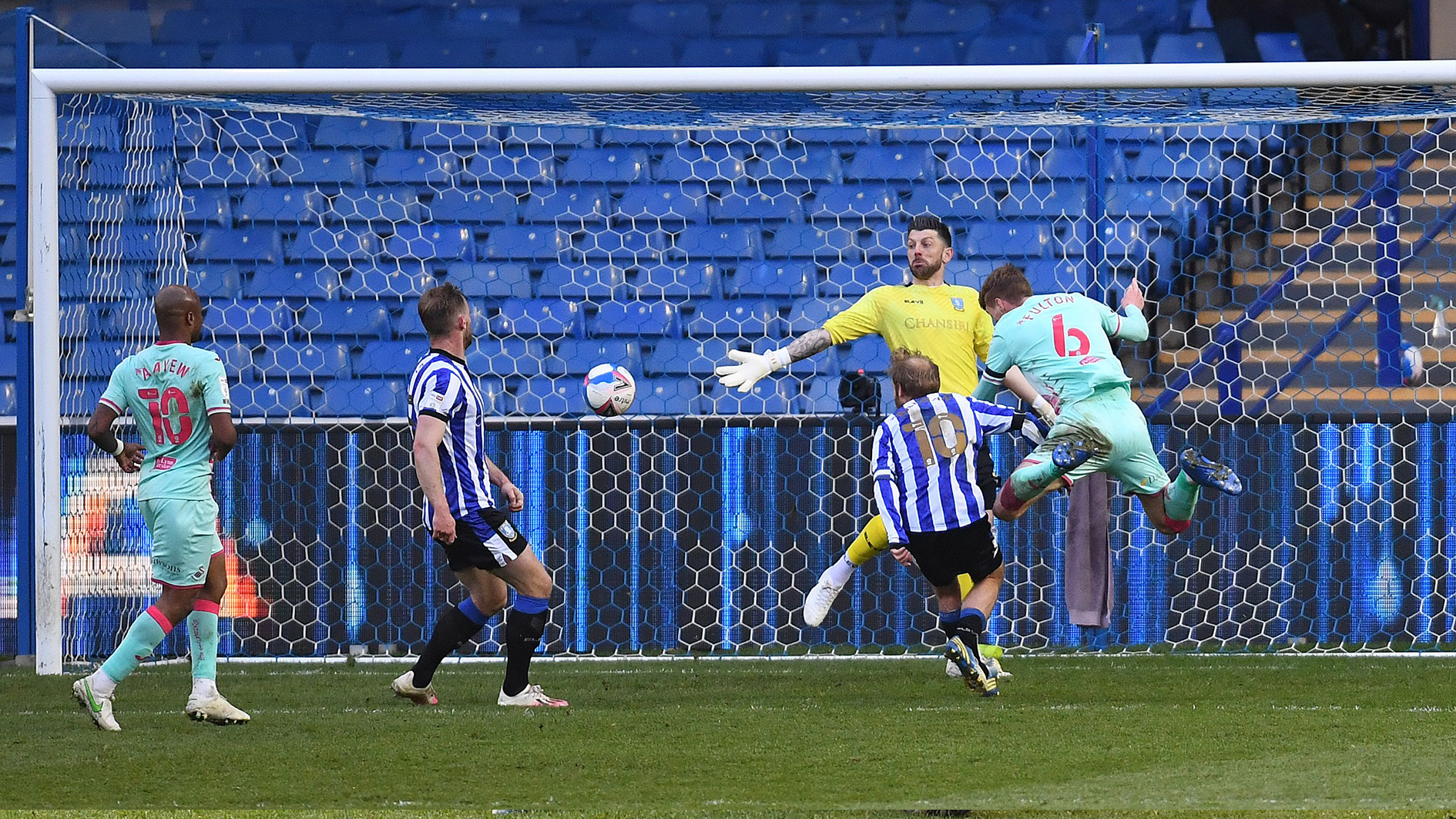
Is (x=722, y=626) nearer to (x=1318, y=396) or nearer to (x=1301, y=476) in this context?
(x=1301, y=476)

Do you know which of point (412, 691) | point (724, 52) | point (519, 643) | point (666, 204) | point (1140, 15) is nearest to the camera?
point (519, 643)

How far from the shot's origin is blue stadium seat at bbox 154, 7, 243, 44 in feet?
32.1

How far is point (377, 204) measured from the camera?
855 centimetres

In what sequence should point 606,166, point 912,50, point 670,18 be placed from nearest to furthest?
point 606,166 → point 912,50 → point 670,18

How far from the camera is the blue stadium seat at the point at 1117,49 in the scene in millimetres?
9523

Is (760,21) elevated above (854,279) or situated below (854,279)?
above

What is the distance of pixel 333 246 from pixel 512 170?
1.07m

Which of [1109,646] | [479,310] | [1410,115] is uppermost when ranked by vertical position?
[1410,115]

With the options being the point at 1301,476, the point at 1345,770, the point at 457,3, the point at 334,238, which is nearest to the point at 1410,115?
the point at 1301,476

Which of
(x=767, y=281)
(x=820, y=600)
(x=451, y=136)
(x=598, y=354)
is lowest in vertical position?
(x=820, y=600)

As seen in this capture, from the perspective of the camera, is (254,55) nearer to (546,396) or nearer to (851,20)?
(546,396)

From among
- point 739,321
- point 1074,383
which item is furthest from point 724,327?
point 1074,383

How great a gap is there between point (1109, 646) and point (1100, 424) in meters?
1.66

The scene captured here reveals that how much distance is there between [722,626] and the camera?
646 centimetres
